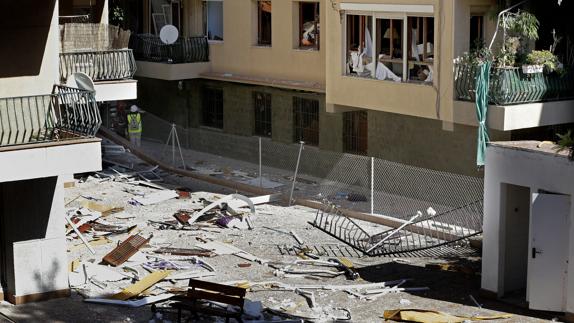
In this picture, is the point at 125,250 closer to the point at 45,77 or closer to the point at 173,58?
the point at 45,77

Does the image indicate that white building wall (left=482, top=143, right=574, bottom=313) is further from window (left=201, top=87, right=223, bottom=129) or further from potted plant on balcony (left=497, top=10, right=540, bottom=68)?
window (left=201, top=87, right=223, bottom=129)

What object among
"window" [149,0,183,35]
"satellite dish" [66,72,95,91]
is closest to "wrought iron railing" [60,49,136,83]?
"satellite dish" [66,72,95,91]

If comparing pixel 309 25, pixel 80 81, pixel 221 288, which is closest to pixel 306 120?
pixel 309 25

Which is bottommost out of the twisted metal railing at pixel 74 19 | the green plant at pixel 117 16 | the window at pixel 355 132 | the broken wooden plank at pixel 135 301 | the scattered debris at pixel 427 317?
the scattered debris at pixel 427 317

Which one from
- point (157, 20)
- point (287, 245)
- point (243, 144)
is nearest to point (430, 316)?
point (287, 245)

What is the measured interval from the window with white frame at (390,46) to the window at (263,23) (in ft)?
19.2

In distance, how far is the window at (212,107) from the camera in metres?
36.0

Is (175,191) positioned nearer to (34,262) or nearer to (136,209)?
(136,209)

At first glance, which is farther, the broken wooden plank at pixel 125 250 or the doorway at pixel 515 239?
the broken wooden plank at pixel 125 250

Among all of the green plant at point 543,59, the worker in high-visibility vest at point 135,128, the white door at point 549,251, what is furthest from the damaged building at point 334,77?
the white door at point 549,251

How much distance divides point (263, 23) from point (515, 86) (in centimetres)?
1214

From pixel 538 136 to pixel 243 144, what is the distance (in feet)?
33.9

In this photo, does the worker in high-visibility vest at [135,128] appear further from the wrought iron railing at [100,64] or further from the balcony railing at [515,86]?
the balcony railing at [515,86]

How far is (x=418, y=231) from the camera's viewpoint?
926 inches
